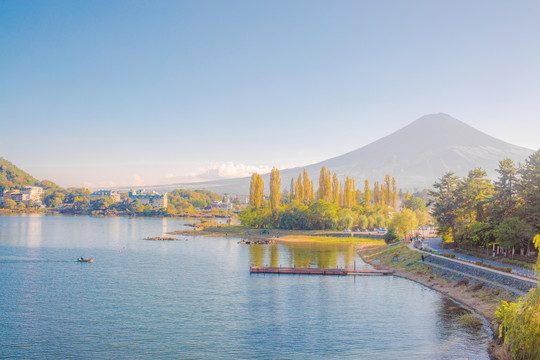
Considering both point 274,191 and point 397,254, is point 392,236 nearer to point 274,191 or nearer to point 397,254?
point 397,254

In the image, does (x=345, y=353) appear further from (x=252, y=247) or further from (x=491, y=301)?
(x=252, y=247)

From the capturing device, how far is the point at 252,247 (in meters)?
74.7

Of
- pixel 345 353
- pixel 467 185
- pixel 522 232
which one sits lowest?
pixel 345 353

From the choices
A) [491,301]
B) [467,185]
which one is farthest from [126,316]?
[467,185]

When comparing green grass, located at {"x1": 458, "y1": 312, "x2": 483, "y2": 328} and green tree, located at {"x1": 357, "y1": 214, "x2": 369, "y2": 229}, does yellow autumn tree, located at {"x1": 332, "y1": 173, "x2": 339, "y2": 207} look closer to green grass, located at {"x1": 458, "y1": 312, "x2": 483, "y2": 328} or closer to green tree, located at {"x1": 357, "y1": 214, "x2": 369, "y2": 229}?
green tree, located at {"x1": 357, "y1": 214, "x2": 369, "y2": 229}

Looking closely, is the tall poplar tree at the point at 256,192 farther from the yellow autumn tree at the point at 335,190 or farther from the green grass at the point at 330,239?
the green grass at the point at 330,239

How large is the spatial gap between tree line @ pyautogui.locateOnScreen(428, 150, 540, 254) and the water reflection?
13.1 meters

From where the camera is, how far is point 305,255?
209 feet

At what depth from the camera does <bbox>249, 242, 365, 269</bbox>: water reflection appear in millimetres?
55500

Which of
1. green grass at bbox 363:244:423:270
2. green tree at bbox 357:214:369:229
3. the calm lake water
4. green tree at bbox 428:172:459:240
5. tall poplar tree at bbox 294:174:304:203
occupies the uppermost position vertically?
tall poplar tree at bbox 294:174:304:203

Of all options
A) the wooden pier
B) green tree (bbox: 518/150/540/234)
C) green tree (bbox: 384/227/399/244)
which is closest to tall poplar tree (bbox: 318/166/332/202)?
green tree (bbox: 384/227/399/244)

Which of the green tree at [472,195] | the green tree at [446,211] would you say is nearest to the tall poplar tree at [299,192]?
the green tree at [446,211]

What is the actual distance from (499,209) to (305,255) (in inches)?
1099

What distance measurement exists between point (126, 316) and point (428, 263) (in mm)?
33069
